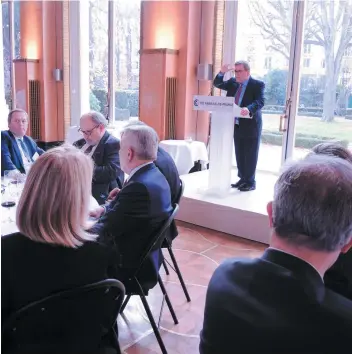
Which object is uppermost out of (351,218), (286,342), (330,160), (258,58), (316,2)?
(316,2)

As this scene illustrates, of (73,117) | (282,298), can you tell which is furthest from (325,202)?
(73,117)

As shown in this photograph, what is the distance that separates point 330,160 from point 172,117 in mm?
6251

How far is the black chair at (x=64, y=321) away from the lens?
1.42 metres

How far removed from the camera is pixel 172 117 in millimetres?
7227

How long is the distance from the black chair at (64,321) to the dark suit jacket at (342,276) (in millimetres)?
704

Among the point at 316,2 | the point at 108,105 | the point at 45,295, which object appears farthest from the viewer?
the point at 108,105

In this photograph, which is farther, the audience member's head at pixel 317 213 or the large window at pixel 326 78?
the large window at pixel 326 78

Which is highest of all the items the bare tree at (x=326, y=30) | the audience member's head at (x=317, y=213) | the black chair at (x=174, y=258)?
the bare tree at (x=326, y=30)

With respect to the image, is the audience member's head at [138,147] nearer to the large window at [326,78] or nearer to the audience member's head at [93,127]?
the audience member's head at [93,127]

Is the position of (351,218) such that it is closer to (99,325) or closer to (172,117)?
(99,325)

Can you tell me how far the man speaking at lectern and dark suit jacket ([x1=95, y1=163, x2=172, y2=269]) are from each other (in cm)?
314

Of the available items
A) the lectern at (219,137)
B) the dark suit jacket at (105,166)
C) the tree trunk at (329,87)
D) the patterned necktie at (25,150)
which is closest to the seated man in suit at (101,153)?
the dark suit jacket at (105,166)

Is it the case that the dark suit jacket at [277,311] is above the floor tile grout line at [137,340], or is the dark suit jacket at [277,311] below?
above

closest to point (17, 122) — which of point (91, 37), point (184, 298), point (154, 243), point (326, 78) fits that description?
point (184, 298)
